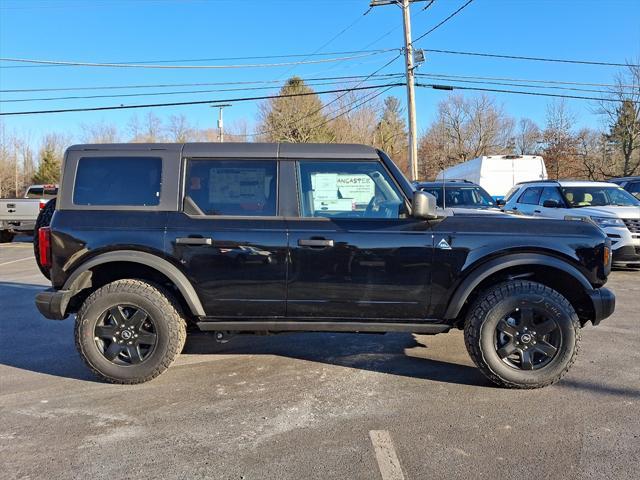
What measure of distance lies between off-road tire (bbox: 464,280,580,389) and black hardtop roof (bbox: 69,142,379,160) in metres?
1.54

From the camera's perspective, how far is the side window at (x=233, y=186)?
3.99 metres

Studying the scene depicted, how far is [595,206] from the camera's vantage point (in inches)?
392

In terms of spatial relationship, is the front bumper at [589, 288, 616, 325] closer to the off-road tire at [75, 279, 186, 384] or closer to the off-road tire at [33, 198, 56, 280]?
the off-road tire at [75, 279, 186, 384]

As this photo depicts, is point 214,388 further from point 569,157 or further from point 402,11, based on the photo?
point 569,157

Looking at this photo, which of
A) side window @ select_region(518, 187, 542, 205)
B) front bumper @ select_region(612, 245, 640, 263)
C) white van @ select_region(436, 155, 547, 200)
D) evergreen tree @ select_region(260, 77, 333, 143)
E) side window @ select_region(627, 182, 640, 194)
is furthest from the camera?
evergreen tree @ select_region(260, 77, 333, 143)

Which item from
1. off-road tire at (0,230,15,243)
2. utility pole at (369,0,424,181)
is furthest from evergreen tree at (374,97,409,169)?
off-road tire at (0,230,15,243)

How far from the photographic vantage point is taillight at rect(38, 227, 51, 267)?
157 inches

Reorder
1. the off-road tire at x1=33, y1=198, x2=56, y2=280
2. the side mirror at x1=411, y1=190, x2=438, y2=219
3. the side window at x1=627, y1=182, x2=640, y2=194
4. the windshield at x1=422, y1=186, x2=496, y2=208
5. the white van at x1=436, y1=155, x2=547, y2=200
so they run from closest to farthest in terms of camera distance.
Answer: the side mirror at x1=411, y1=190, x2=438, y2=219, the off-road tire at x1=33, y1=198, x2=56, y2=280, the windshield at x1=422, y1=186, x2=496, y2=208, the side window at x1=627, y1=182, x2=640, y2=194, the white van at x1=436, y1=155, x2=547, y2=200

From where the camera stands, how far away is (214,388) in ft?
13.1

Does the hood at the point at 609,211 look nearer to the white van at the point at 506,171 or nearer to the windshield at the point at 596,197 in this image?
the windshield at the point at 596,197

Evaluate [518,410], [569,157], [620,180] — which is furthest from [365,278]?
[569,157]

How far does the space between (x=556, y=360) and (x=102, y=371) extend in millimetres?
3732

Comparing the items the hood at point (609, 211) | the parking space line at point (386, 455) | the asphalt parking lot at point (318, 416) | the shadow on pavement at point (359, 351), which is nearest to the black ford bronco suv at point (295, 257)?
the asphalt parking lot at point (318, 416)

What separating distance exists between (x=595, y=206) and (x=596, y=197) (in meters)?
0.41
